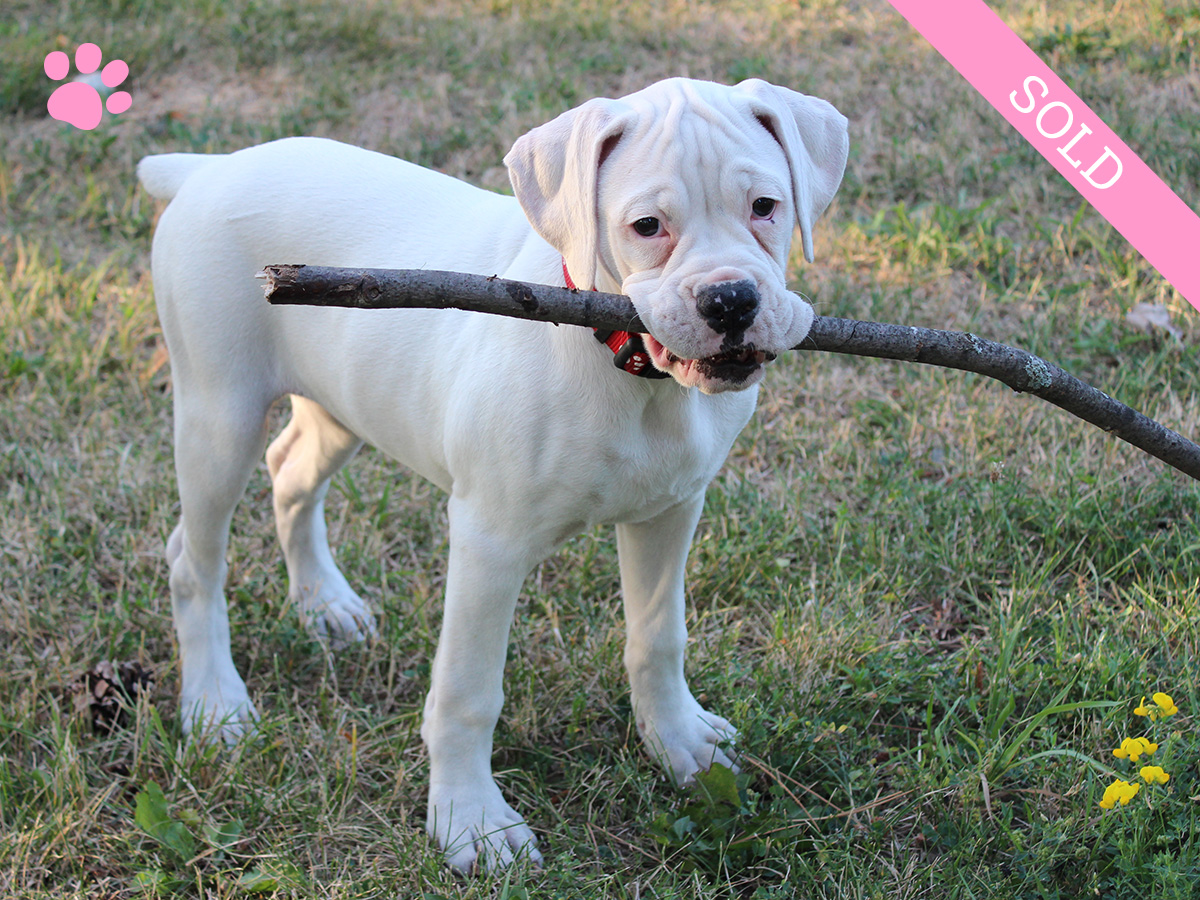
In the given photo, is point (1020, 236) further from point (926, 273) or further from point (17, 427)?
point (17, 427)

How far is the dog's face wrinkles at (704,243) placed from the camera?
2055 mm

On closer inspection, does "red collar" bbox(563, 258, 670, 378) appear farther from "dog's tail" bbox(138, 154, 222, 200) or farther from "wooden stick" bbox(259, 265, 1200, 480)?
"dog's tail" bbox(138, 154, 222, 200)

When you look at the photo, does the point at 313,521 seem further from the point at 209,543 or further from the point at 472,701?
the point at 472,701

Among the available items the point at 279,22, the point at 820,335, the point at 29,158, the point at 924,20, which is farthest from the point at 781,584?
the point at 279,22

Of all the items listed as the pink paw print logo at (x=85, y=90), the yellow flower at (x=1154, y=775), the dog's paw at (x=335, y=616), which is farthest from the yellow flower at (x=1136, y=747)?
the pink paw print logo at (x=85, y=90)

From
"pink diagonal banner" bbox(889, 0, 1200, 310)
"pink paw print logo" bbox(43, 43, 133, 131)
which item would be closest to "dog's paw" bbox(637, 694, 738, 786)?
"pink diagonal banner" bbox(889, 0, 1200, 310)

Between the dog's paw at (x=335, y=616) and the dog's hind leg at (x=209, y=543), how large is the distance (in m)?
0.28

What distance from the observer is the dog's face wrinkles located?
205 centimetres

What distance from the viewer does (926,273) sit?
5.25 m

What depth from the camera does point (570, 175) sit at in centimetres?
225

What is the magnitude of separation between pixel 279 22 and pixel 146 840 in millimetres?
6302

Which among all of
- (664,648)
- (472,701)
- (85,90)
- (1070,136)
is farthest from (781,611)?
(85,90)

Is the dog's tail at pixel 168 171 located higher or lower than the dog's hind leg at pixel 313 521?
higher

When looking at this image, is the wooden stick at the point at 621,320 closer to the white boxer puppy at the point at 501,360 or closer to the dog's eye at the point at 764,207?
the white boxer puppy at the point at 501,360
